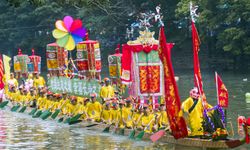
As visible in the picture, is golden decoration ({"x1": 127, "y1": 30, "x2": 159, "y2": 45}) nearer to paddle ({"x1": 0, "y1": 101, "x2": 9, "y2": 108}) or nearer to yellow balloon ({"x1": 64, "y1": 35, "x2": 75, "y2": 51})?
yellow balloon ({"x1": 64, "y1": 35, "x2": 75, "y2": 51})

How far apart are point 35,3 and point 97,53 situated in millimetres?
11557

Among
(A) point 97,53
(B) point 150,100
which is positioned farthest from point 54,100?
(B) point 150,100

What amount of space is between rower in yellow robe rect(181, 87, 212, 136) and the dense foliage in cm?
1532

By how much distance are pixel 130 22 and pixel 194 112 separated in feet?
118

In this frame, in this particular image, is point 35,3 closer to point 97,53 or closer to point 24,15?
point 97,53

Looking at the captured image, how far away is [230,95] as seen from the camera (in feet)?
97.7

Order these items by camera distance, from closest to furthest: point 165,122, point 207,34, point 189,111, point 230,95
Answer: point 189,111 → point 165,122 → point 230,95 → point 207,34

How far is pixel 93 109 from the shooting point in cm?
2030

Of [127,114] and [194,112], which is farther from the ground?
[194,112]

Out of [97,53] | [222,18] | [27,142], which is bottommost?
[27,142]

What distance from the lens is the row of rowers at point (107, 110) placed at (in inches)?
685

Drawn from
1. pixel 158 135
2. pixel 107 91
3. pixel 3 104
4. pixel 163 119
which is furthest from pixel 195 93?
pixel 3 104

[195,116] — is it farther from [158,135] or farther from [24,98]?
[24,98]

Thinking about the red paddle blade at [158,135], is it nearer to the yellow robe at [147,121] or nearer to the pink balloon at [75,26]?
the yellow robe at [147,121]
